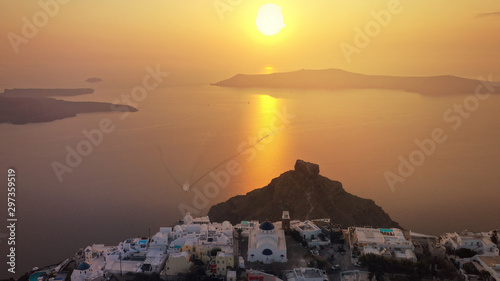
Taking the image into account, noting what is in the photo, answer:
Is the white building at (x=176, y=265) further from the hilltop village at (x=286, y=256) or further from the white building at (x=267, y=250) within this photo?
the white building at (x=267, y=250)

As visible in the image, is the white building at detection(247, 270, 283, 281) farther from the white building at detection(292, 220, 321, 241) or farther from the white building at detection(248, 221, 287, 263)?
the white building at detection(292, 220, 321, 241)

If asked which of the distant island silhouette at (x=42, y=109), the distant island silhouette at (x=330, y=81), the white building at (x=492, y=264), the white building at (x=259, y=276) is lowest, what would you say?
the white building at (x=259, y=276)

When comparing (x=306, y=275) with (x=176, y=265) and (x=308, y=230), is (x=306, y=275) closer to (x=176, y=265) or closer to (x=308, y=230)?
(x=308, y=230)

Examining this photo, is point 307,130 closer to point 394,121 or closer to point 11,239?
point 394,121

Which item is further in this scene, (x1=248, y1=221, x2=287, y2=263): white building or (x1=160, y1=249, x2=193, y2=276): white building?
(x1=248, y1=221, x2=287, y2=263): white building

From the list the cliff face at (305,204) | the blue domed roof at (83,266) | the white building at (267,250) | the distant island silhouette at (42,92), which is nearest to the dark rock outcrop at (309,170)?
the cliff face at (305,204)

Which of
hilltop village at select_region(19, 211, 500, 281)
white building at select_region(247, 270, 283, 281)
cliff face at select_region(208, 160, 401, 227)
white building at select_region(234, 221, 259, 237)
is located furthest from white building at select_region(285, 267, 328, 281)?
cliff face at select_region(208, 160, 401, 227)

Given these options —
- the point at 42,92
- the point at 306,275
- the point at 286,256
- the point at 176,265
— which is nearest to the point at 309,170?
the point at 286,256
